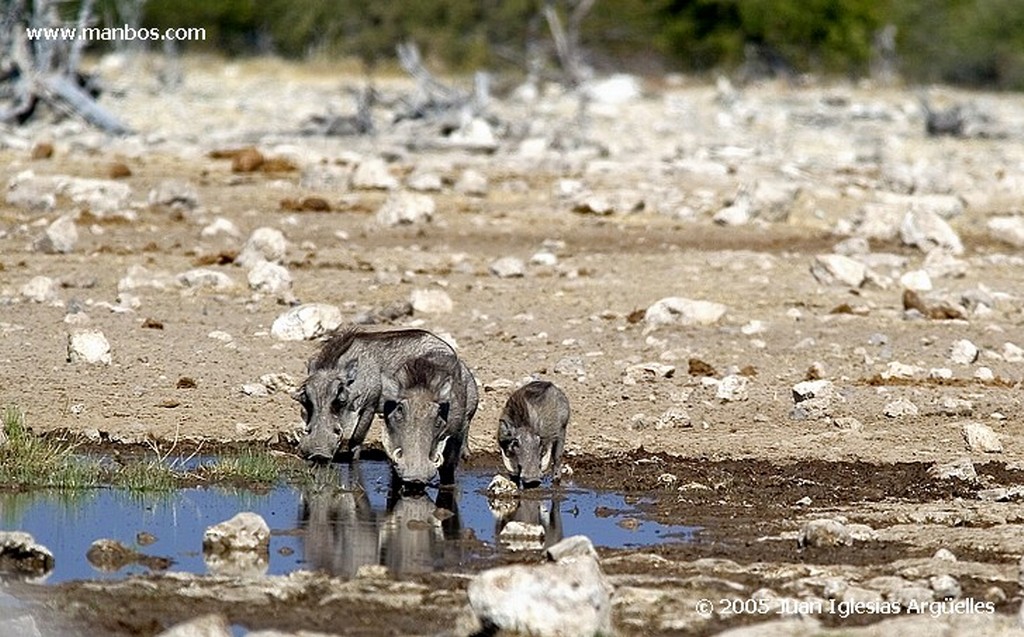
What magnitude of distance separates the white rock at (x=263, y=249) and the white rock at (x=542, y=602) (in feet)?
31.7

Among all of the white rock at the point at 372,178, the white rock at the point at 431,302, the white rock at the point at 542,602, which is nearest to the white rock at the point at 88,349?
the white rock at the point at 431,302

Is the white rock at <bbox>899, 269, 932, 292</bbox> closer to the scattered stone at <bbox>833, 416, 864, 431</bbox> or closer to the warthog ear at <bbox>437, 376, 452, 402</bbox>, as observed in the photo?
the scattered stone at <bbox>833, 416, 864, 431</bbox>

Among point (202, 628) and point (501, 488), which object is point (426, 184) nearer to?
point (501, 488)

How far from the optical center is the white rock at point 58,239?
16266mm

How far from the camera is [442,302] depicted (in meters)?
14.1

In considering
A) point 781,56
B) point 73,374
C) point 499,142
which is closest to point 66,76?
point 499,142

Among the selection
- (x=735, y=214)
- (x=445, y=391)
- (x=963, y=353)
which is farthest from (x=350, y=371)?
(x=735, y=214)

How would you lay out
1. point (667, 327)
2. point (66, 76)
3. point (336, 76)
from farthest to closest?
1. point (336, 76)
2. point (66, 76)
3. point (667, 327)

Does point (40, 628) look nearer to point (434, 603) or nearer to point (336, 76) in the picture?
point (434, 603)

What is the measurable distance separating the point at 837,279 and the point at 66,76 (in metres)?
12.8

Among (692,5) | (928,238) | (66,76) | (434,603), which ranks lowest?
(434,603)

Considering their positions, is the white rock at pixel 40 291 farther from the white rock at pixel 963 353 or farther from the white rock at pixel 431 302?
the white rock at pixel 963 353

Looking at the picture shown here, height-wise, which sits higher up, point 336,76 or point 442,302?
point 336,76

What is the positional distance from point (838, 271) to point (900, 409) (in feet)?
14.3
